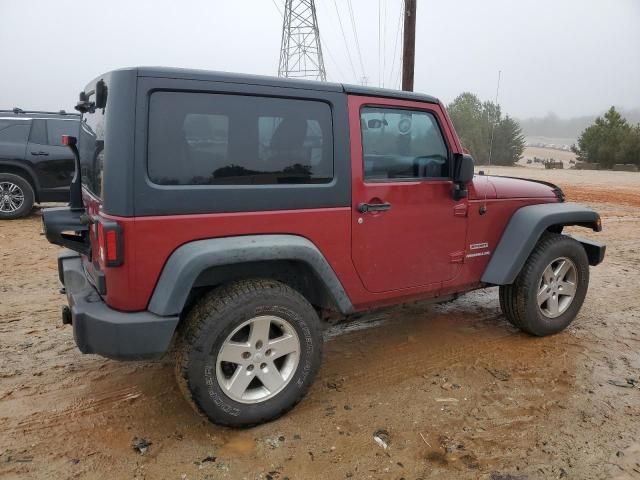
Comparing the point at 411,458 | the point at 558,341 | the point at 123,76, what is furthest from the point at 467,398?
the point at 123,76

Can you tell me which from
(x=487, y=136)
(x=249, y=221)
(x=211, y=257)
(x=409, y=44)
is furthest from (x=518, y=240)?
(x=487, y=136)

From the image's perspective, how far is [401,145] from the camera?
3.26 m

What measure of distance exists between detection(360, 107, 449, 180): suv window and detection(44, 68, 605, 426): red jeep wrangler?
0.01m

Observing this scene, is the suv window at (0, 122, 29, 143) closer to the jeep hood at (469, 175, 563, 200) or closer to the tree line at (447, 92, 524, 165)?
the jeep hood at (469, 175, 563, 200)

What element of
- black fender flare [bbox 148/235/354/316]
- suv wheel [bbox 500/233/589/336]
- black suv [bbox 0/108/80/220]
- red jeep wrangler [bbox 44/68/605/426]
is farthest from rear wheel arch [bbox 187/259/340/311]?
black suv [bbox 0/108/80/220]

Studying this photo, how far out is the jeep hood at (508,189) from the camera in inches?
142

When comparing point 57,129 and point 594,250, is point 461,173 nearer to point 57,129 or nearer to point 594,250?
point 594,250

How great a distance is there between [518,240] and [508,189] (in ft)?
1.36

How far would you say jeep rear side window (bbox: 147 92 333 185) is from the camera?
2.45 meters

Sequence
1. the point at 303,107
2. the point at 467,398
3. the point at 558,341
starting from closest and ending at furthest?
the point at 303,107
the point at 467,398
the point at 558,341

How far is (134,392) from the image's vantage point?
313 centimetres

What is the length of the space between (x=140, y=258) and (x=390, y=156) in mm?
1658

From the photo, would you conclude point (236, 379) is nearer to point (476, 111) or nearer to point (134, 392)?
point (134, 392)

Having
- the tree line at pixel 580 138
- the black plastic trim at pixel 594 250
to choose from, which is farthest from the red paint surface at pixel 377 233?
the tree line at pixel 580 138
